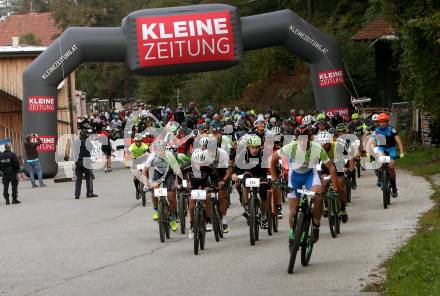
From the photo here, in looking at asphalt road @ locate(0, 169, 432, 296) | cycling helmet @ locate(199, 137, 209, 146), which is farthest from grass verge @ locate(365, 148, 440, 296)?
cycling helmet @ locate(199, 137, 209, 146)

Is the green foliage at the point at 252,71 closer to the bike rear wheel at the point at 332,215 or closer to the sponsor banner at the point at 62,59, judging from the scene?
the sponsor banner at the point at 62,59

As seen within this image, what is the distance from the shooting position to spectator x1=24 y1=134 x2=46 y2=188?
29781mm

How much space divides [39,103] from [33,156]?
6.00 feet

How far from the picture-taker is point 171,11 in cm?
3086

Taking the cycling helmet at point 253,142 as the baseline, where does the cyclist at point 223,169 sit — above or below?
below

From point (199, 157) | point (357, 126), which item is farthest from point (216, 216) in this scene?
point (357, 126)

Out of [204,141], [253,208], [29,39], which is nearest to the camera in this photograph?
[253,208]

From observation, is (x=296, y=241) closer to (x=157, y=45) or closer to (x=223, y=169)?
(x=223, y=169)

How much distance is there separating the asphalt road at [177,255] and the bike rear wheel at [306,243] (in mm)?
138

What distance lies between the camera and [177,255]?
14.2 m

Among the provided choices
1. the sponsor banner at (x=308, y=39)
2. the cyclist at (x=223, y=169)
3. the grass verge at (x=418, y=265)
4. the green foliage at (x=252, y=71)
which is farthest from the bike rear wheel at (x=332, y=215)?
the green foliage at (x=252, y=71)

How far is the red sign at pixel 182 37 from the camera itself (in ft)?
100

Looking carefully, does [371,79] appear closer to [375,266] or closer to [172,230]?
[172,230]

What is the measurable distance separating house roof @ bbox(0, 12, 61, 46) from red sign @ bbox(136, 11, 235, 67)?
→ 2776 inches
